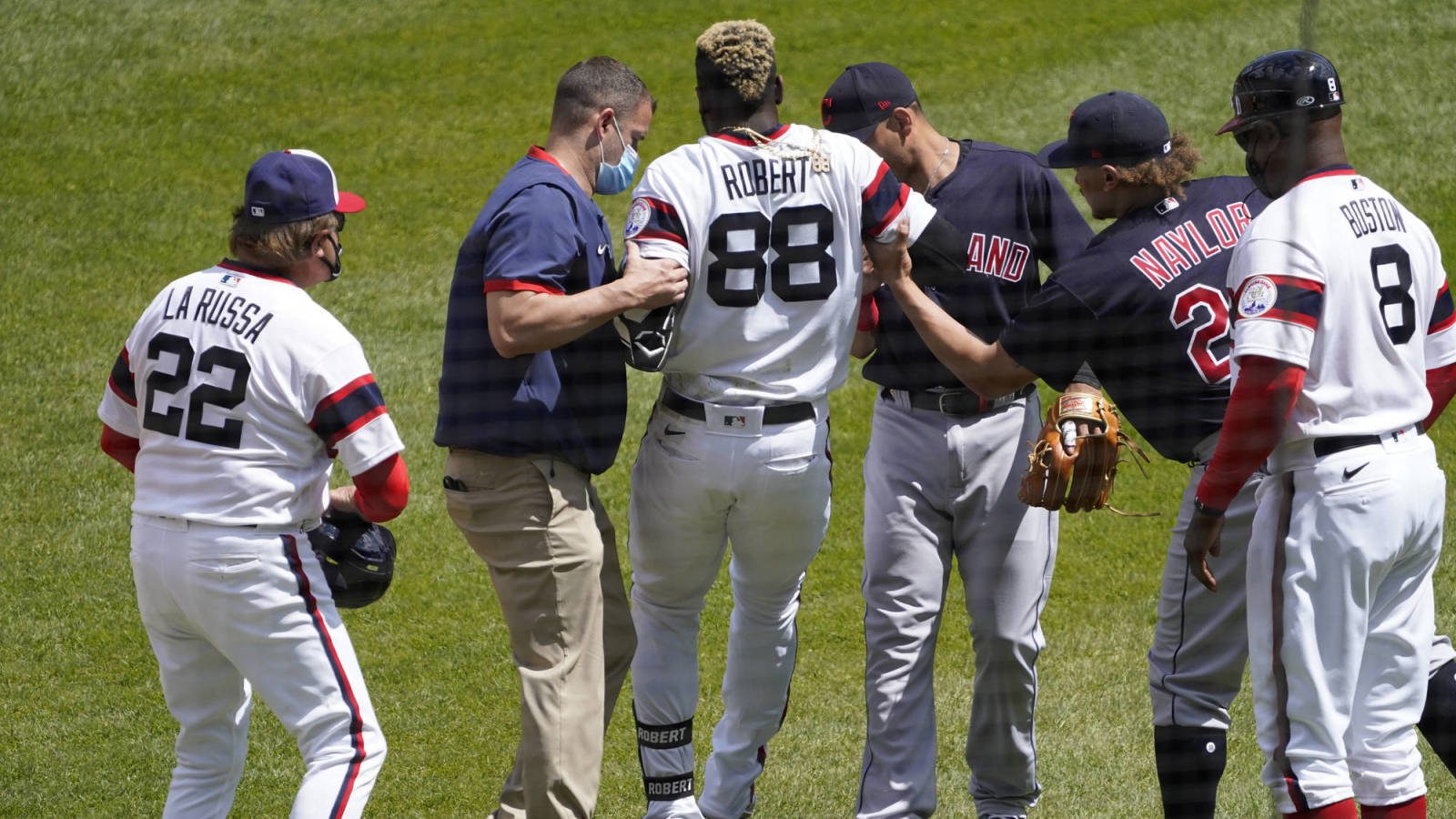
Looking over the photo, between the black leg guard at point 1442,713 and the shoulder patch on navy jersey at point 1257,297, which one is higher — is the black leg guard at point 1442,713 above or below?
below

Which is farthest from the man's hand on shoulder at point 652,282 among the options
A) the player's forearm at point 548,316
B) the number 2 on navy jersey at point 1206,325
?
the number 2 on navy jersey at point 1206,325

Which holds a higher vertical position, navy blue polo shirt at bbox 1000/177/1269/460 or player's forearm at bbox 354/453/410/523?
navy blue polo shirt at bbox 1000/177/1269/460

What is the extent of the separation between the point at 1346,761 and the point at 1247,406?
2.57 ft

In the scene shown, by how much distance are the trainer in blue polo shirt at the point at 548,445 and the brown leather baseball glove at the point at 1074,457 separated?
961 mm

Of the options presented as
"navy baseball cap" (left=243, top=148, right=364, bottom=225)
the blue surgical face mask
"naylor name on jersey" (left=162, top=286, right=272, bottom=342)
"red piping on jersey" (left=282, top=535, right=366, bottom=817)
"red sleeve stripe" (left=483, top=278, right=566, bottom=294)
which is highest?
the blue surgical face mask

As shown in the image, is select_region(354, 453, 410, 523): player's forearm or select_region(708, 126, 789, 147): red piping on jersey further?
select_region(708, 126, 789, 147): red piping on jersey

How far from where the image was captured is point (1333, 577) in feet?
9.95

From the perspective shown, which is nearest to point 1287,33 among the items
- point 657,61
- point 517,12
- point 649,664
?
point 657,61

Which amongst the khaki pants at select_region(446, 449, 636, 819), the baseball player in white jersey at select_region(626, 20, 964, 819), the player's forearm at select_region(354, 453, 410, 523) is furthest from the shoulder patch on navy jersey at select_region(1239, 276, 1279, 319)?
the player's forearm at select_region(354, 453, 410, 523)

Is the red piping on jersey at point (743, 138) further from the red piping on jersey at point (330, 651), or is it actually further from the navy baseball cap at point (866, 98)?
the red piping on jersey at point (330, 651)

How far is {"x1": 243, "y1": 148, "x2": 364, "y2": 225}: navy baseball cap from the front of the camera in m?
3.18

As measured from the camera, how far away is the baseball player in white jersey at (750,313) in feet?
10.9

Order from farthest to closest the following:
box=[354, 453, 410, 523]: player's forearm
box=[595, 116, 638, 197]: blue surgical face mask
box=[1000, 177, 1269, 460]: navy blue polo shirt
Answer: box=[595, 116, 638, 197]: blue surgical face mask < box=[1000, 177, 1269, 460]: navy blue polo shirt < box=[354, 453, 410, 523]: player's forearm

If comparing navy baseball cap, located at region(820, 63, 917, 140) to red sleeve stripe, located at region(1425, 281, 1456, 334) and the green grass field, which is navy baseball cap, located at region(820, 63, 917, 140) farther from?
the green grass field
